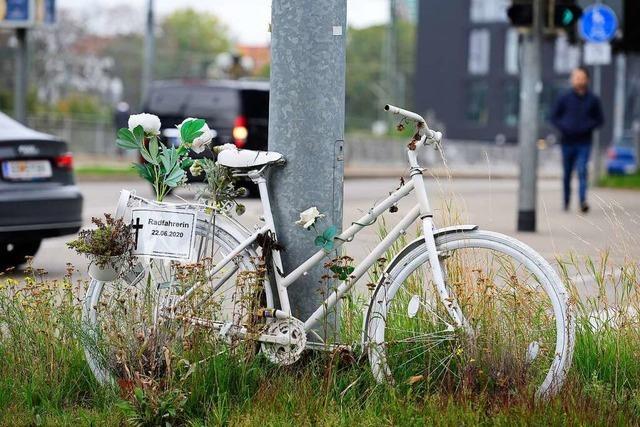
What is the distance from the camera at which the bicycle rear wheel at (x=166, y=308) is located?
198 inches

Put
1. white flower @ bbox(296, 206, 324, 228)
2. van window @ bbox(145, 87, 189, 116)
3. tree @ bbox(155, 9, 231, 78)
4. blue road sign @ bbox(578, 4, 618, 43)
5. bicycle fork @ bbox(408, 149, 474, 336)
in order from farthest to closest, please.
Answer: tree @ bbox(155, 9, 231, 78), van window @ bbox(145, 87, 189, 116), blue road sign @ bbox(578, 4, 618, 43), white flower @ bbox(296, 206, 324, 228), bicycle fork @ bbox(408, 149, 474, 336)

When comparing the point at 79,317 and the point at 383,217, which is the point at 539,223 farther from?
the point at 79,317

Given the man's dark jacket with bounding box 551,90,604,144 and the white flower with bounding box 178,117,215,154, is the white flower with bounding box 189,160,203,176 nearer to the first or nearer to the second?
the white flower with bounding box 178,117,215,154

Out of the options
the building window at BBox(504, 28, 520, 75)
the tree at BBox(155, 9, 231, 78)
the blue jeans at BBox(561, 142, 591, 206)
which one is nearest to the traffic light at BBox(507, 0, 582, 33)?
the blue jeans at BBox(561, 142, 591, 206)

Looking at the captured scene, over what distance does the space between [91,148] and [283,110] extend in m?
43.0

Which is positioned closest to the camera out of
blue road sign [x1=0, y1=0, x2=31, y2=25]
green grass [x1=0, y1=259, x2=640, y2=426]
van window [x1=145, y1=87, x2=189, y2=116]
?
green grass [x1=0, y1=259, x2=640, y2=426]

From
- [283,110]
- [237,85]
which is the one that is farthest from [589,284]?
[237,85]

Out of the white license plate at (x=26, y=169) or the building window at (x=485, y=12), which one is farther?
the building window at (x=485, y=12)

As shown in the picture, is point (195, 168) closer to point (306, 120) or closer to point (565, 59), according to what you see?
point (306, 120)

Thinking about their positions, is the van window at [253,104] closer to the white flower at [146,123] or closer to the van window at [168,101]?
the van window at [168,101]

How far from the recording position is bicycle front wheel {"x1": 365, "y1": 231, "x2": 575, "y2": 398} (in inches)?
193

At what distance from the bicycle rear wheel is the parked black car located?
5.27 meters

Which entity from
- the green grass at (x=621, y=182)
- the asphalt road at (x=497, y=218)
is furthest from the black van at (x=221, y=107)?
the green grass at (x=621, y=182)

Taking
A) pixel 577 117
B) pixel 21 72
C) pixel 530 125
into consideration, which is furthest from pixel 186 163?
pixel 21 72
